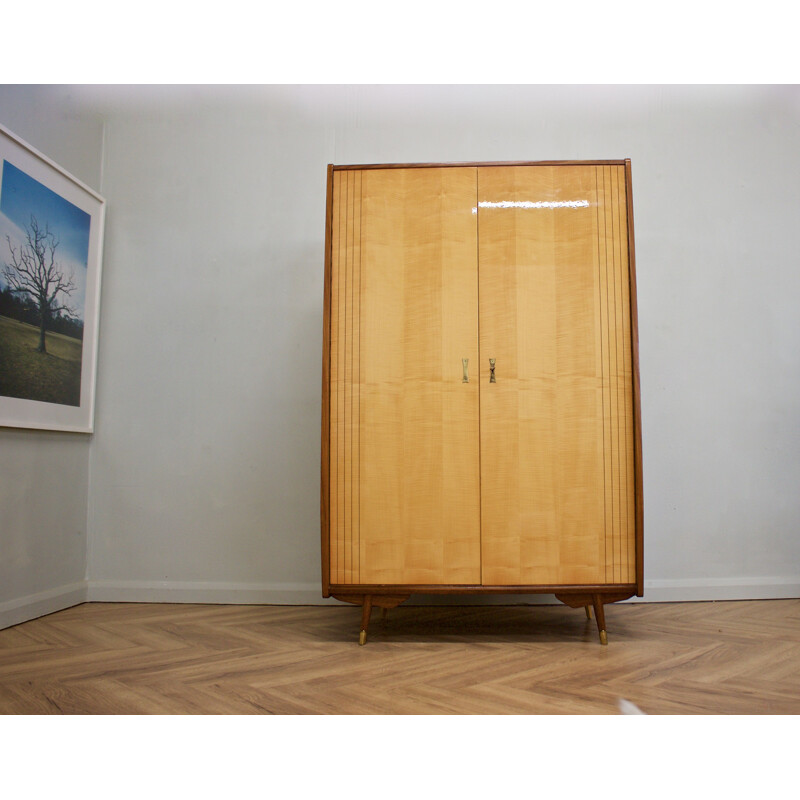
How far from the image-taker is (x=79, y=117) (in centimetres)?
310

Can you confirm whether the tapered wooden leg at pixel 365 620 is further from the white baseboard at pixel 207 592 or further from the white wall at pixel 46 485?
the white wall at pixel 46 485

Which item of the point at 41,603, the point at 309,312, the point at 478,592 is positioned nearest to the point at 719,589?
the point at 478,592

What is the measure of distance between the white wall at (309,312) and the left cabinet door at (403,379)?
79 centimetres

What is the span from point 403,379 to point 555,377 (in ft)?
1.89

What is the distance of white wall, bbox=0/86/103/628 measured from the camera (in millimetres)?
2580

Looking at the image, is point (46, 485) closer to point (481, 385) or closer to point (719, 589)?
point (481, 385)

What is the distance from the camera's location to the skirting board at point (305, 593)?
302 centimetres

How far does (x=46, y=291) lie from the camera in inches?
110

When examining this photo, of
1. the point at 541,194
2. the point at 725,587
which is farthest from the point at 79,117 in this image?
the point at 725,587

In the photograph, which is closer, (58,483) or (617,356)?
(617,356)

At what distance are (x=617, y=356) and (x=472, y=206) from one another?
799 mm

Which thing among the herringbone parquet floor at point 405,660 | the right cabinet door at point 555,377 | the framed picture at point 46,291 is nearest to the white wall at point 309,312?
the framed picture at point 46,291
